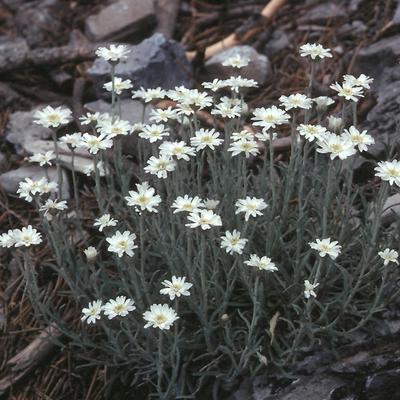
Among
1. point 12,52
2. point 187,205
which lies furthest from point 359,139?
point 12,52

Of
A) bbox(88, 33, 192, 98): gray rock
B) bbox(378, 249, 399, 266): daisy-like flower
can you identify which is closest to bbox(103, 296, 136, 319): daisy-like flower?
bbox(378, 249, 399, 266): daisy-like flower

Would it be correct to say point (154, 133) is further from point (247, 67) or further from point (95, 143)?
point (247, 67)

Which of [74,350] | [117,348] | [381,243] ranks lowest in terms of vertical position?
[74,350]

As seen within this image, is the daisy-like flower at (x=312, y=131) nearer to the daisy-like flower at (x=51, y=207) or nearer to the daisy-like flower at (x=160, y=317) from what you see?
the daisy-like flower at (x=160, y=317)

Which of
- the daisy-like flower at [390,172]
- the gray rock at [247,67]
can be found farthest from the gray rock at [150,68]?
the daisy-like flower at [390,172]

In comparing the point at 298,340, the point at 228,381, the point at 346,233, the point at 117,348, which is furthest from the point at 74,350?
the point at 346,233

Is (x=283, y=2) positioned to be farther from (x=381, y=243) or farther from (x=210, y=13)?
(x=381, y=243)

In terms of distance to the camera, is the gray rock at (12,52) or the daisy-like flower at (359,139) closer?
the daisy-like flower at (359,139)
